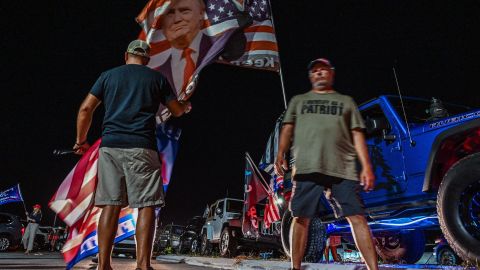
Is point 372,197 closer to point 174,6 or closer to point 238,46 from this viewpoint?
point 238,46

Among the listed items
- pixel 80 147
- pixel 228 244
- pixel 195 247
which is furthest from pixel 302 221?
pixel 195 247

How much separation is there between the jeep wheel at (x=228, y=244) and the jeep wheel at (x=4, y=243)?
398 inches

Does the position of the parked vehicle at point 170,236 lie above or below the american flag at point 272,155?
below

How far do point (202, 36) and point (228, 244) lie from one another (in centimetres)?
783

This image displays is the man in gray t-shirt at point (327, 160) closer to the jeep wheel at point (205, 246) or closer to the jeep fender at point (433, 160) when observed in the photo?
the jeep fender at point (433, 160)

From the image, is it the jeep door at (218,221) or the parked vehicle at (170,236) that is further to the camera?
the parked vehicle at (170,236)

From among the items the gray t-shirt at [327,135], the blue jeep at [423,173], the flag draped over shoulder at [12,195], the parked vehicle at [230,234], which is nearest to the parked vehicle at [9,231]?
the flag draped over shoulder at [12,195]

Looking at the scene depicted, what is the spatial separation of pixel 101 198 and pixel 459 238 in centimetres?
306

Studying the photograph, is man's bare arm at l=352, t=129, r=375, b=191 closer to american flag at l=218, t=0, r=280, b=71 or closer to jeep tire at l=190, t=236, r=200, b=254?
american flag at l=218, t=0, r=280, b=71

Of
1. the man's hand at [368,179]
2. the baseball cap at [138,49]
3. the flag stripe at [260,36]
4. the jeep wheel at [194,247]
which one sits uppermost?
the flag stripe at [260,36]

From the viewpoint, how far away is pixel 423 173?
5.01 m

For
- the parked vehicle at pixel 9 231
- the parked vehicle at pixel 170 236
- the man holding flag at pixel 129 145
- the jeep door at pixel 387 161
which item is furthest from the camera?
the parked vehicle at pixel 170 236

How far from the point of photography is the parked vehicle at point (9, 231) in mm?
18812

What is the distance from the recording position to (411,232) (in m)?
7.34
